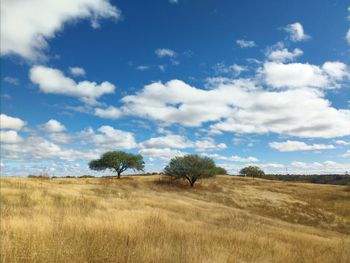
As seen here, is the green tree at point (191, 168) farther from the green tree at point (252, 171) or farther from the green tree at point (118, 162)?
the green tree at point (252, 171)

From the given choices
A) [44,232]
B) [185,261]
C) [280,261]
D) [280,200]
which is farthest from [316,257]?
[280,200]

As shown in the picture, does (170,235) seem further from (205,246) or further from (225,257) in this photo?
(225,257)

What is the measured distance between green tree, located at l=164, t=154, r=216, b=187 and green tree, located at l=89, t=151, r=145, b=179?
1283cm

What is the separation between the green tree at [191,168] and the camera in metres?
69.1

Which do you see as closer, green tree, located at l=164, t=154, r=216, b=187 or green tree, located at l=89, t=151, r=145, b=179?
green tree, located at l=164, t=154, r=216, b=187

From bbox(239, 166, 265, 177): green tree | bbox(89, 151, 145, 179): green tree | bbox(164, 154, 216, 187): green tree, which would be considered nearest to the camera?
bbox(164, 154, 216, 187): green tree

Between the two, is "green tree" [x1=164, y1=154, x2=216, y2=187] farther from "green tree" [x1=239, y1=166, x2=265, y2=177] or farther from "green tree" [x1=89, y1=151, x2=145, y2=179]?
"green tree" [x1=239, y1=166, x2=265, y2=177]

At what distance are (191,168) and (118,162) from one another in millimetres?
20103

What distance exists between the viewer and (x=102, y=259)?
23.1 ft

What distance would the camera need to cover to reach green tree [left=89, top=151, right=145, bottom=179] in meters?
81.5

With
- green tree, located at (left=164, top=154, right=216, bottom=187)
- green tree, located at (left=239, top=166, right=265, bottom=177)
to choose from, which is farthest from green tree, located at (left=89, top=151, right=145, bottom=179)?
green tree, located at (left=239, top=166, right=265, bottom=177)

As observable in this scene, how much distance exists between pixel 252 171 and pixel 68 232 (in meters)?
123

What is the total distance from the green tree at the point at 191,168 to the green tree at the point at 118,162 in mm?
12832

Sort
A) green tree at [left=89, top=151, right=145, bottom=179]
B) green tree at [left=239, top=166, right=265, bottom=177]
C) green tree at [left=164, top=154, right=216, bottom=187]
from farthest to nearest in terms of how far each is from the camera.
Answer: green tree at [left=239, top=166, right=265, bottom=177]
green tree at [left=89, top=151, right=145, bottom=179]
green tree at [left=164, top=154, right=216, bottom=187]
